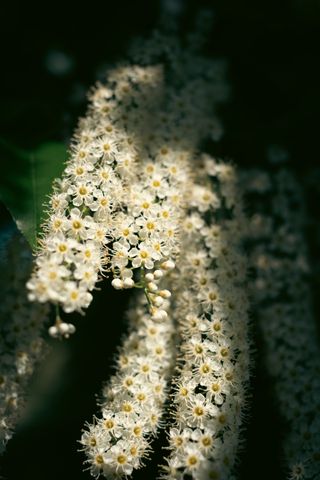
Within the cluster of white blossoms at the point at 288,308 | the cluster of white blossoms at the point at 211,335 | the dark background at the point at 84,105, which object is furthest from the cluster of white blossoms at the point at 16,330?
the cluster of white blossoms at the point at 288,308

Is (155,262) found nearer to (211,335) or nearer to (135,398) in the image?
(211,335)

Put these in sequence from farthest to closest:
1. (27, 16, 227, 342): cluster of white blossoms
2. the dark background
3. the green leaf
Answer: the dark background → the green leaf → (27, 16, 227, 342): cluster of white blossoms

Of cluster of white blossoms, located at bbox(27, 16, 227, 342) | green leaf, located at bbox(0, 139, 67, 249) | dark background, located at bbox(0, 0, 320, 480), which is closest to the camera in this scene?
cluster of white blossoms, located at bbox(27, 16, 227, 342)

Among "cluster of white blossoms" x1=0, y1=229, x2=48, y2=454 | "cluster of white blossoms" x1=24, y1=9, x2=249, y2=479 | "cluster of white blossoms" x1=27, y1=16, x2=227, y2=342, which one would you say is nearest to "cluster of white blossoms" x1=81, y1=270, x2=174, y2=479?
"cluster of white blossoms" x1=24, y1=9, x2=249, y2=479

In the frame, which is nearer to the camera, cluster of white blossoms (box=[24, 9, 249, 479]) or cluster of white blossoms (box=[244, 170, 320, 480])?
cluster of white blossoms (box=[24, 9, 249, 479])

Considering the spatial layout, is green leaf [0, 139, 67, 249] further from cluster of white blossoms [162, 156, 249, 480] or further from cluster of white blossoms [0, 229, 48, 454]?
cluster of white blossoms [162, 156, 249, 480]

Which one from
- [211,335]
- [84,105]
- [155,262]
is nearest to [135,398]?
[211,335]

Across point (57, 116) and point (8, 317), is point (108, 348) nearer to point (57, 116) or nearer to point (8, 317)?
point (8, 317)
